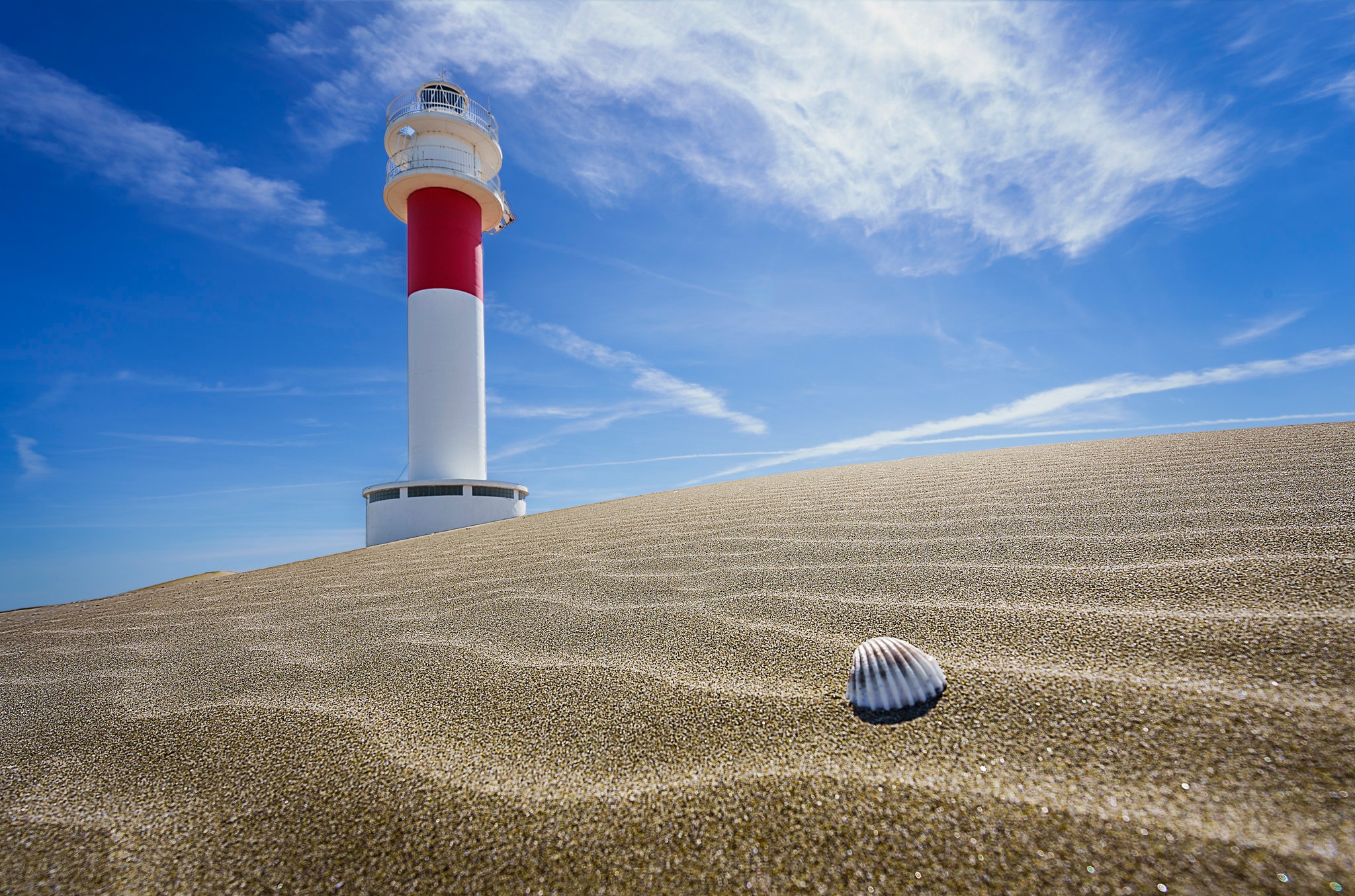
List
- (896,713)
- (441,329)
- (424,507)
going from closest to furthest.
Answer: (896,713), (424,507), (441,329)

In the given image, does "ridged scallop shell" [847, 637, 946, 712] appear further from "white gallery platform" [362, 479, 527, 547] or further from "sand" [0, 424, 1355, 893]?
"white gallery platform" [362, 479, 527, 547]

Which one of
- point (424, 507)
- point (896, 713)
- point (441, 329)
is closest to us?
point (896, 713)

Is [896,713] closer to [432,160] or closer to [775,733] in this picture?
[775,733]

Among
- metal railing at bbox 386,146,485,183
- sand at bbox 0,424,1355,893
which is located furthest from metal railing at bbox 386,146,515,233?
sand at bbox 0,424,1355,893

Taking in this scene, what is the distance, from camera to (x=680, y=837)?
0.93 m

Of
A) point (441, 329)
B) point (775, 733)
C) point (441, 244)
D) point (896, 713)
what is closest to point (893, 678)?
point (896, 713)

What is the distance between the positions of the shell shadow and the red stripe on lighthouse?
10.4 meters

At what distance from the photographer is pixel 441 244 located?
33.8ft

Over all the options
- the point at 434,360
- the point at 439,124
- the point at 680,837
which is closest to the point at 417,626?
the point at 680,837

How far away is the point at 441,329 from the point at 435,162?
303 cm

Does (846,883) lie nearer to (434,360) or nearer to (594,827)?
(594,827)

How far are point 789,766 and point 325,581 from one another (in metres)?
3.30

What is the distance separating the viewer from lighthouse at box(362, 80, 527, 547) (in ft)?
31.2

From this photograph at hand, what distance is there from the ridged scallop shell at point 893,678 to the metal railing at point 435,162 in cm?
1141
